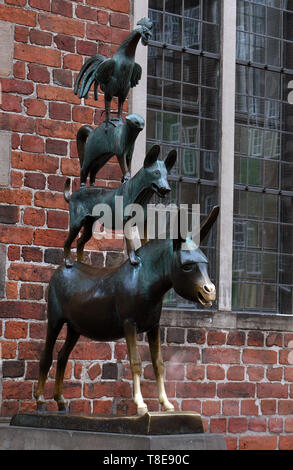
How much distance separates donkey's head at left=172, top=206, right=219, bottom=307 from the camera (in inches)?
171

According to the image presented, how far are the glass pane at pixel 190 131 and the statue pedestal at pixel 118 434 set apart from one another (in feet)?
12.9

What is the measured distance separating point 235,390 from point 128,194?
3490mm

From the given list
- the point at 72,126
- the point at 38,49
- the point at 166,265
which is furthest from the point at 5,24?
the point at 166,265

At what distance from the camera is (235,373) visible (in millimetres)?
7895

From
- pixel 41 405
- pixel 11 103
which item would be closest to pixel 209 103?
pixel 11 103

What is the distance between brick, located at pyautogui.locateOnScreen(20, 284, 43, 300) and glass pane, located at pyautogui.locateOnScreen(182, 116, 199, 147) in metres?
2.05

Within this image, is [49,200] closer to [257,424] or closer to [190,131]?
[190,131]

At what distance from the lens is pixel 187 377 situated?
7.64 m

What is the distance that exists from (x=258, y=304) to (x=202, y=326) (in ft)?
2.71

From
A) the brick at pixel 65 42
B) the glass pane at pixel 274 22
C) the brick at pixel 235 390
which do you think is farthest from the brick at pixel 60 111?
the brick at pixel 235 390

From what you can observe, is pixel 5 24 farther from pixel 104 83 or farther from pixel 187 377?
pixel 187 377

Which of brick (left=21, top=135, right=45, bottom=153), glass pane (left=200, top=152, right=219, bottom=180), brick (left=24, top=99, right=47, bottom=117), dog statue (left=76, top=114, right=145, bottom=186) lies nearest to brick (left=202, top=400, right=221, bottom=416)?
glass pane (left=200, top=152, right=219, bottom=180)

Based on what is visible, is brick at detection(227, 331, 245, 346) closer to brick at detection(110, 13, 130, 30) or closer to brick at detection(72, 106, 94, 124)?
brick at detection(72, 106, 94, 124)
